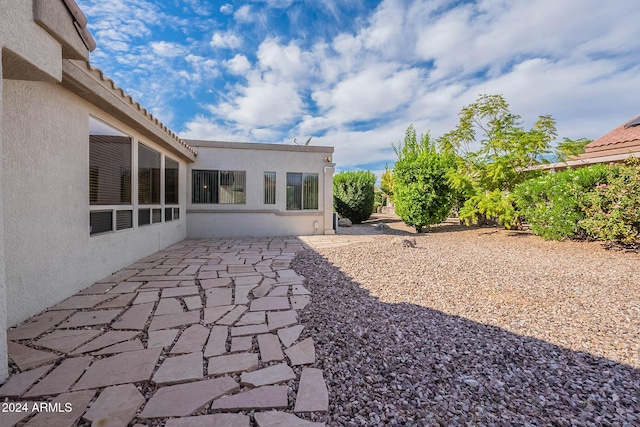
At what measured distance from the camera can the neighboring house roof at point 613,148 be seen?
10.1m

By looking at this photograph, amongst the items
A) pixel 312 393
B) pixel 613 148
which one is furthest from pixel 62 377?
pixel 613 148

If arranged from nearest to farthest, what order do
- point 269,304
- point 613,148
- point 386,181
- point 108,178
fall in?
point 269,304 < point 108,178 < point 613,148 < point 386,181

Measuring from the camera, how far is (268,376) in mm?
2016

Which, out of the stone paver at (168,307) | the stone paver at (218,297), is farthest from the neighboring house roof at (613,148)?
the stone paver at (168,307)

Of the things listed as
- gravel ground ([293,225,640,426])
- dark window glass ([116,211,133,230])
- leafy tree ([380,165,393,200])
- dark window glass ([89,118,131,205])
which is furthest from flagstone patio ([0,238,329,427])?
leafy tree ([380,165,393,200])

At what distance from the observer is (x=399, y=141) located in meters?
18.7

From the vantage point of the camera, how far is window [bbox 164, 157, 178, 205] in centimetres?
736

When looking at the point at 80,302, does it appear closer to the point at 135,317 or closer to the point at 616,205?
the point at 135,317

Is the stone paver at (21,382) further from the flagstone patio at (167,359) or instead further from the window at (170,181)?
the window at (170,181)

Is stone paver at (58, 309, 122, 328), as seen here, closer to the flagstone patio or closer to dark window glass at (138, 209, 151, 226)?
the flagstone patio

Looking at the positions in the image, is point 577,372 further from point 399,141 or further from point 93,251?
point 399,141

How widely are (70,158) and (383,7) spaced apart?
27.2 feet

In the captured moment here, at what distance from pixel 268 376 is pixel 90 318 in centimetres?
246

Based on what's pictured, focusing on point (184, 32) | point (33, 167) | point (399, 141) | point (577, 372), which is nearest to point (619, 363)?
point (577, 372)
